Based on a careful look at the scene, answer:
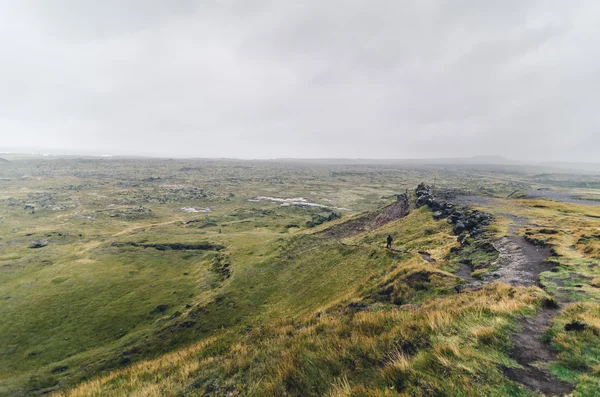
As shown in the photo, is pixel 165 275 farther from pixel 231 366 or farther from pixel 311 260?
pixel 231 366

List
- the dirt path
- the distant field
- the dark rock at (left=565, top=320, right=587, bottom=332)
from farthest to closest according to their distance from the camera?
the dark rock at (left=565, top=320, right=587, bottom=332)
the distant field
the dirt path

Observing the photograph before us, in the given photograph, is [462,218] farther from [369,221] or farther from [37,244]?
[37,244]

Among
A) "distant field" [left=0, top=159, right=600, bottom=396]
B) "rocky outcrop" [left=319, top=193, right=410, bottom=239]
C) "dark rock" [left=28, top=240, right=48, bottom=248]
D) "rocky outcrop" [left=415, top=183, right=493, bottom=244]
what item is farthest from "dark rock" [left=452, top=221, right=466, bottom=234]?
"dark rock" [left=28, top=240, right=48, bottom=248]

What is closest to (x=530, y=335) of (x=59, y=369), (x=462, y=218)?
(x=462, y=218)

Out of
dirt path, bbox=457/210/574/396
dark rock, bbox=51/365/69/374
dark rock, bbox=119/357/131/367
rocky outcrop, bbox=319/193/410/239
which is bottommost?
dark rock, bbox=51/365/69/374

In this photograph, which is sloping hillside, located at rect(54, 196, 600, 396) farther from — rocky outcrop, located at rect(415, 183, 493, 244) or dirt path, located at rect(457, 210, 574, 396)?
rocky outcrop, located at rect(415, 183, 493, 244)

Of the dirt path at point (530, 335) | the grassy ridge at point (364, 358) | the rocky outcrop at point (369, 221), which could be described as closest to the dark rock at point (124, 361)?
the grassy ridge at point (364, 358)

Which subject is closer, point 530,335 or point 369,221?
point 530,335

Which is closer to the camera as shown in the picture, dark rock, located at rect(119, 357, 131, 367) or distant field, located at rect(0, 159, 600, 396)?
distant field, located at rect(0, 159, 600, 396)
